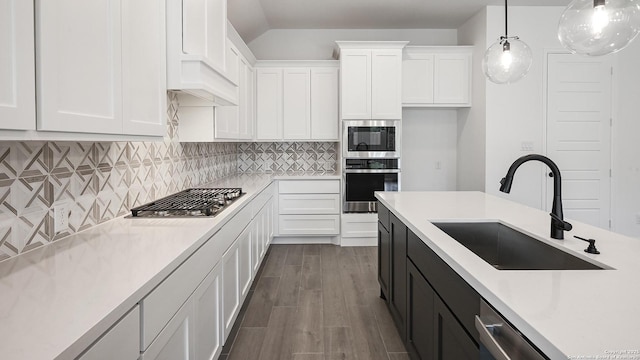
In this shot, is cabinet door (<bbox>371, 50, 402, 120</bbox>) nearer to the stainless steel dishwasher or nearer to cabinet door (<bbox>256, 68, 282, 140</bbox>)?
cabinet door (<bbox>256, 68, 282, 140</bbox>)

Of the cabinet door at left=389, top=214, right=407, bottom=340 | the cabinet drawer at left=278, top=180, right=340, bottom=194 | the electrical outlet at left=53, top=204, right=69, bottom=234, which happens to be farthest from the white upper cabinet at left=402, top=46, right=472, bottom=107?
the electrical outlet at left=53, top=204, right=69, bottom=234

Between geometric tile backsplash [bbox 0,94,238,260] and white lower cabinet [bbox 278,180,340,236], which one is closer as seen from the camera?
geometric tile backsplash [bbox 0,94,238,260]

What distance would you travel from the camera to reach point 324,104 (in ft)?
16.1

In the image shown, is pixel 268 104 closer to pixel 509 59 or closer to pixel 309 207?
pixel 309 207

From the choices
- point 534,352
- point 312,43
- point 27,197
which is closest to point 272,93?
point 312,43

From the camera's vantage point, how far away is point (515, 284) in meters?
1.01

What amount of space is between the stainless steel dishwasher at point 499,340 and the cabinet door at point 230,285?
1.43 m

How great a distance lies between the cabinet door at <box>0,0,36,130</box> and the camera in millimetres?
868

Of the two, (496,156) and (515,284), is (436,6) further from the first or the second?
(515,284)

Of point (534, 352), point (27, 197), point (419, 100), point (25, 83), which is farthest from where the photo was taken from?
point (419, 100)

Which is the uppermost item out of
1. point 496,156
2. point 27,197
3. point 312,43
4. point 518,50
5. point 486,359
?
point 312,43

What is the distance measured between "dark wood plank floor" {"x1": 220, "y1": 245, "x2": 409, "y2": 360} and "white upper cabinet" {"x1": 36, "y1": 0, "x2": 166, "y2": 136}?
1476mm

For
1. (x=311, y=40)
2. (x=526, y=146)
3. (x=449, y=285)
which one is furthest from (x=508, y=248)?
(x=311, y=40)

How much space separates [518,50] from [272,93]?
323 cm
